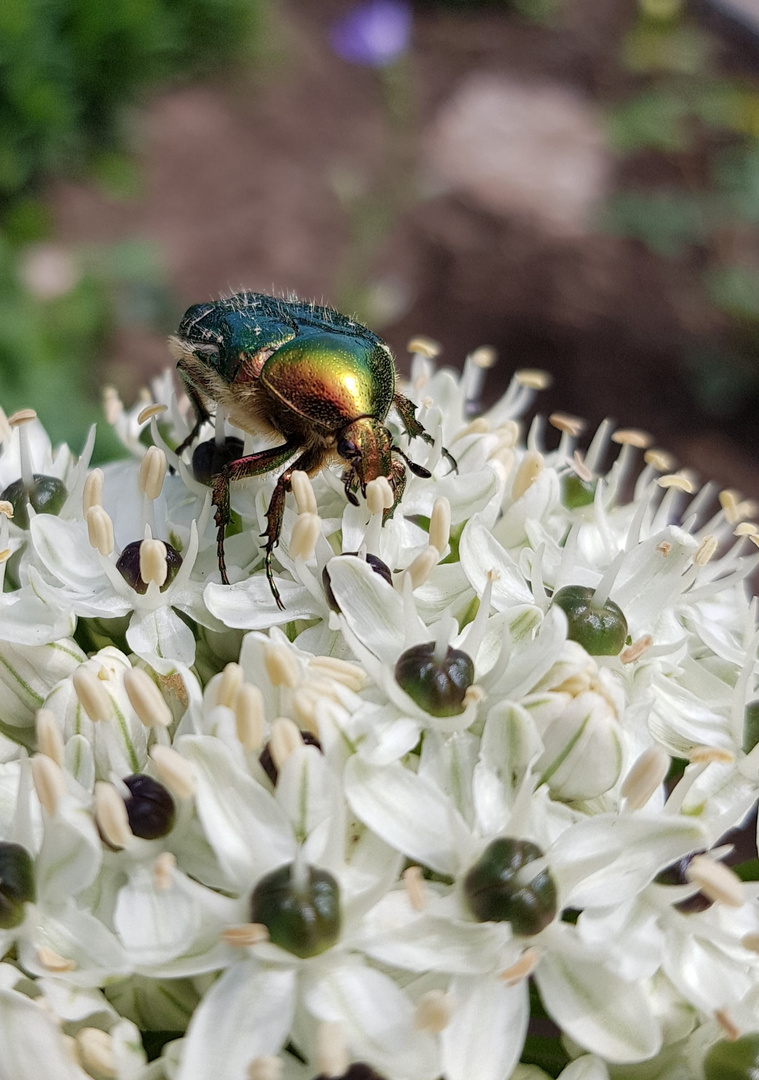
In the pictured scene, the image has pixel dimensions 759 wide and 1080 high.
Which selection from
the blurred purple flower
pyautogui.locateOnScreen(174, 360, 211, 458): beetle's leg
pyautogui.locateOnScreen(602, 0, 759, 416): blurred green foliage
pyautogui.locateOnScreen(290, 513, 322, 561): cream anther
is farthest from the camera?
the blurred purple flower

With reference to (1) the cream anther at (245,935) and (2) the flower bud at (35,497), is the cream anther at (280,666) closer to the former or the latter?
(1) the cream anther at (245,935)

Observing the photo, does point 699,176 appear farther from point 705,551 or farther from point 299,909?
point 299,909

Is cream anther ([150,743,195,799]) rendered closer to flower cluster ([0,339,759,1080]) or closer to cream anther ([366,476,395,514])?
flower cluster ([0,339,759,1080])

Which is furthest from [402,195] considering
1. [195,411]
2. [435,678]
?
[435,678]

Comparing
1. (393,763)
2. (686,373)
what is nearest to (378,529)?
(393,763)

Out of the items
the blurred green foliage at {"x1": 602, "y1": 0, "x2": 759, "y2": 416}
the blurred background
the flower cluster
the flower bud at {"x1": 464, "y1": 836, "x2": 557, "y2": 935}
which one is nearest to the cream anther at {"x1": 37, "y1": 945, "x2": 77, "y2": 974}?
the flower cluster
